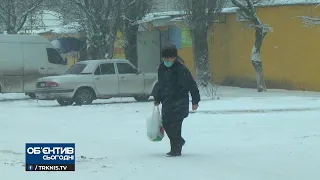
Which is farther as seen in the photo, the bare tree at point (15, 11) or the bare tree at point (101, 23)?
the bare tree at point (15, 11)

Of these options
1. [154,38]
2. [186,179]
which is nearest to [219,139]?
[186,179]

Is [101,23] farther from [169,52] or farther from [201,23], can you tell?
[169,52]

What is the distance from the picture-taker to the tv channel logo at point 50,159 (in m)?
8.72

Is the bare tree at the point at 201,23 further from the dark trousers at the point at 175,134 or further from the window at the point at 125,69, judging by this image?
the dark trousers at the point at 175,134

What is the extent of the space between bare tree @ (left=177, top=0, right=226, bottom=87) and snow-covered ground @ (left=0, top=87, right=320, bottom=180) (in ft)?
24.5

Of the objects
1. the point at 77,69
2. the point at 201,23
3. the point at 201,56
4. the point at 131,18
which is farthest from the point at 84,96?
the point at 201,56

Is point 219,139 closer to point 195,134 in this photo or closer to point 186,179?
point 195,134

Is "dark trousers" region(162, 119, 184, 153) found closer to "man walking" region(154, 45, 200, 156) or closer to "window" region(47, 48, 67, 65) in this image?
"man walking" region(154, 45, 200, 156)

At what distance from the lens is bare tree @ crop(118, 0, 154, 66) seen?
28.1m

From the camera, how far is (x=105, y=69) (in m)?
22.4

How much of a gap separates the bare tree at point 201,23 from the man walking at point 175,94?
17233 mm

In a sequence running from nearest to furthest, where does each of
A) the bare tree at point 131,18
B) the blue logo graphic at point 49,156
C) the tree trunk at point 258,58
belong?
1. the blue logo graphic at point 49,156
2. the tree trunk at point 258,58
3. the bare tree at point 131,18

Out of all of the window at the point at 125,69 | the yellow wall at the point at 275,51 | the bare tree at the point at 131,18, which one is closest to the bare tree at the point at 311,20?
the yellow wall at the point at 275,51

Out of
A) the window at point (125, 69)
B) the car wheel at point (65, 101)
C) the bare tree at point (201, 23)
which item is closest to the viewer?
the car wheel at point (65, 101)
